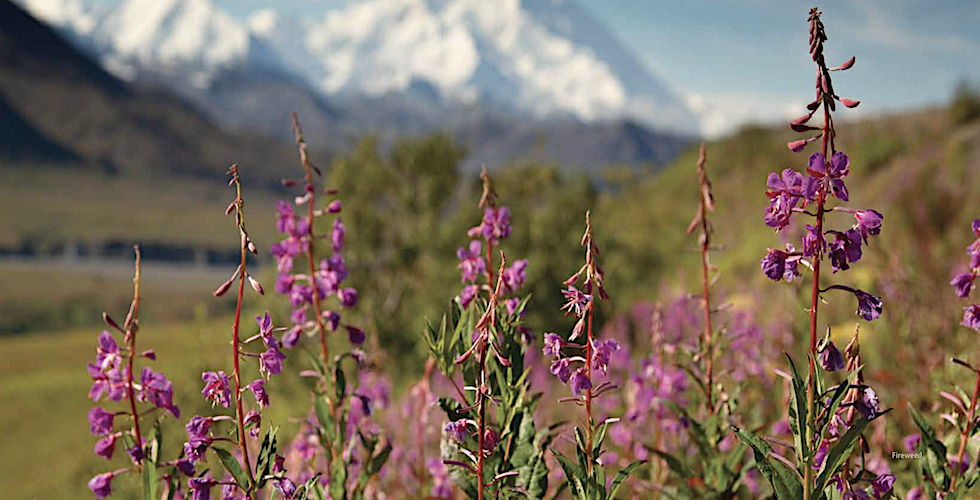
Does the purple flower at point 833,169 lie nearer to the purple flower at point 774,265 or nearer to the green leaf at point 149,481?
the purple flower at point 774,265

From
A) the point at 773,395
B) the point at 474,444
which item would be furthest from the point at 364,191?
the point at 474,444

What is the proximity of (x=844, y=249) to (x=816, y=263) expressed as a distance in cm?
10

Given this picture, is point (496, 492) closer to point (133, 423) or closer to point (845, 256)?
point (133, 423)

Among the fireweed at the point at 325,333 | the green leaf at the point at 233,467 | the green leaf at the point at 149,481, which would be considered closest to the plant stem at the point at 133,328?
the green leaf at the point at 149,481

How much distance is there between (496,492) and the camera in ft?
6.35

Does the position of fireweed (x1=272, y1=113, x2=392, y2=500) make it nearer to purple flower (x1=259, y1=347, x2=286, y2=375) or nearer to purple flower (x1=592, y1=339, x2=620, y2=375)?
purple flower (x1=259, y1=347, x2=286, y2=375)

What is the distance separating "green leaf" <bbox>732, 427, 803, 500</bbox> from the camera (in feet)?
5.27

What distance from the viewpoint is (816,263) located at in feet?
5.04

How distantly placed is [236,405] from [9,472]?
46500 mm

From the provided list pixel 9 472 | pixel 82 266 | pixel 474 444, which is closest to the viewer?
pixel 474 444

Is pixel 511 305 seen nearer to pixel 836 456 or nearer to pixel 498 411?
pixel 498 411

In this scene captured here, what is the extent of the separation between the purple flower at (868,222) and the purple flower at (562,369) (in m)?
0.76

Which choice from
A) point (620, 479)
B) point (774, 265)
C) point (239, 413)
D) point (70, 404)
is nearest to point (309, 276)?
point (239, 413)

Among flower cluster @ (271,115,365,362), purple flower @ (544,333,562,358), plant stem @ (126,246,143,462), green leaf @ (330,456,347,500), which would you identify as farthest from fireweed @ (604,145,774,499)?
plant stem @ (126,246,143,462)
